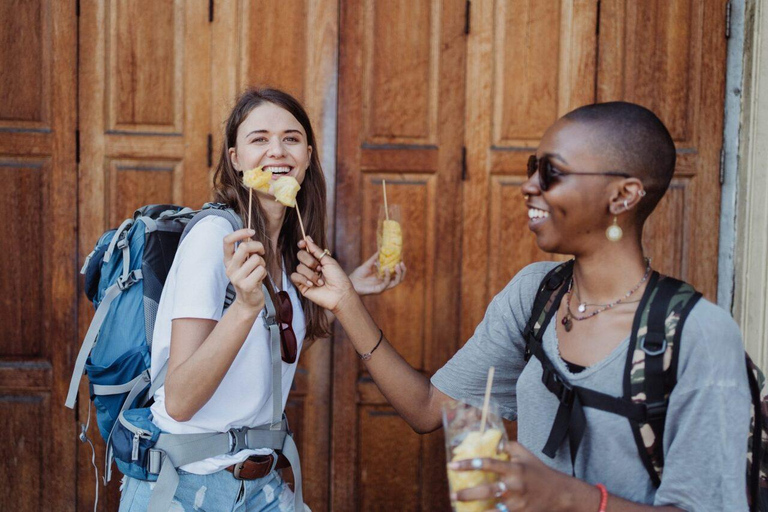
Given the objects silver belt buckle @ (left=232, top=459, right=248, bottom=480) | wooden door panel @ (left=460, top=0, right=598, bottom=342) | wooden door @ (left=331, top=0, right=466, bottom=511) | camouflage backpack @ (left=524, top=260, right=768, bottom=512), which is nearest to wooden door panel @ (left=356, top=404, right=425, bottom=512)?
wooden door @ (left=331, top=0, right=466, bottom=511)

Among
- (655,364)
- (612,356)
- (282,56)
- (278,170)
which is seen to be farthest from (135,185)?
(655,364)

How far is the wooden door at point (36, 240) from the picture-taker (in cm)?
382

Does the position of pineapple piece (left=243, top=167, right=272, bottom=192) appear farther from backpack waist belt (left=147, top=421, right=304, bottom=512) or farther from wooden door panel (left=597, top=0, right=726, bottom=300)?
wooden door panel (left=597, top=0, right=726, bottom=300)

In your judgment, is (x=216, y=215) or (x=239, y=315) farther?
(x=216, y=215)

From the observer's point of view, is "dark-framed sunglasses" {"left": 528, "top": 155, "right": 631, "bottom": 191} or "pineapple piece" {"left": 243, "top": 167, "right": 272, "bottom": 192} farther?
"pineapple piece" {"left": 243, "top": 167, "right": 272, "bottom": 192}

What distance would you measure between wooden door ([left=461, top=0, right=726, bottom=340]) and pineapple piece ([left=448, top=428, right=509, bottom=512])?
234 cm

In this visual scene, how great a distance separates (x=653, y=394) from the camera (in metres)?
1.74

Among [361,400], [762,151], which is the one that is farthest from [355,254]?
[762,151]

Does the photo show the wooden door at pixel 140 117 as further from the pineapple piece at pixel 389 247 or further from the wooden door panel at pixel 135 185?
the pineapple piece at pixel 389 247

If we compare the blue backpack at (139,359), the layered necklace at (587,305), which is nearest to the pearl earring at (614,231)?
the layered necklace at (587,305)

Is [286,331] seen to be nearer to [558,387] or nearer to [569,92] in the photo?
[558,387]

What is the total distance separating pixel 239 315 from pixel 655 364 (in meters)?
→ 1.18

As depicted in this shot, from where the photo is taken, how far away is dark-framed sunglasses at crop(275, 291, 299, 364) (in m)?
2.56

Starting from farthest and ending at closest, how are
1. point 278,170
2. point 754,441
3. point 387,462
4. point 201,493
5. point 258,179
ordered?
point 387,462, point 278,170, point 258,179, point 201,493, point 754,441
